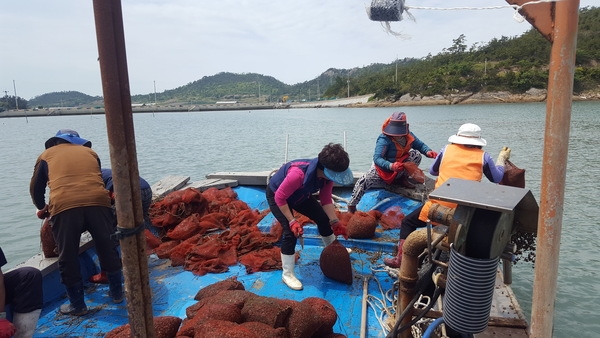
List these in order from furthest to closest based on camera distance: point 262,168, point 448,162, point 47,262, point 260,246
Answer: point 262,168 → point 260,246 → point 47,262 → point 448,162

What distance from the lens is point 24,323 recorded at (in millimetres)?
3025

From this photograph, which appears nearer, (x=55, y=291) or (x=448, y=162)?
(x=448, y=162)

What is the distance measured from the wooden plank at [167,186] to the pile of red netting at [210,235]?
2.63 feet

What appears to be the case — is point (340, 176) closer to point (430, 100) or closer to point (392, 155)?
point (392, 155)

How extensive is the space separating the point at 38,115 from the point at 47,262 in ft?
333

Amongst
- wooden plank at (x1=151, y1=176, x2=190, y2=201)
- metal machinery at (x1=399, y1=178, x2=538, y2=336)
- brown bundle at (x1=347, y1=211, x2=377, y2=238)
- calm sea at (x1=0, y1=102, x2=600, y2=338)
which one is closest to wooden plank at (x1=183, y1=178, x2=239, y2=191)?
wooden plank at (x1=151, y1=176, x2=190, y2=201)

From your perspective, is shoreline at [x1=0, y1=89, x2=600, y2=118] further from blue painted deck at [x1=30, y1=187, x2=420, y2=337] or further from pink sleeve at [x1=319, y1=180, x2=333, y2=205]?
pink sleeve at [x1=319, y1=180, x2=333, y2=205]

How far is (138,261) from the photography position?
192 cm

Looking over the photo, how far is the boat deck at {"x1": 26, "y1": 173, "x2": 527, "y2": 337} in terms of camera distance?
11.1 feet

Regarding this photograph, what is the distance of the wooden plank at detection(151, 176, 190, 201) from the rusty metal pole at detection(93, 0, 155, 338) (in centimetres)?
517

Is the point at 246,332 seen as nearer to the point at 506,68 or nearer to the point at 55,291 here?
the point at 55,291

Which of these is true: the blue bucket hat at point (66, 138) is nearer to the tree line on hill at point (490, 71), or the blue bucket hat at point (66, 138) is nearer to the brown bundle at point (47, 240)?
the brown bundle at point (47, 240)

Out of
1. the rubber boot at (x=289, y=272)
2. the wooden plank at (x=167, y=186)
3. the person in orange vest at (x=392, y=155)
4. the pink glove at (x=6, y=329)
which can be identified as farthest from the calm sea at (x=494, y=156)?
the pink glove at (x=6, y=329)

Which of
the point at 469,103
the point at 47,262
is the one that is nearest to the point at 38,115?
the point at 469,103
